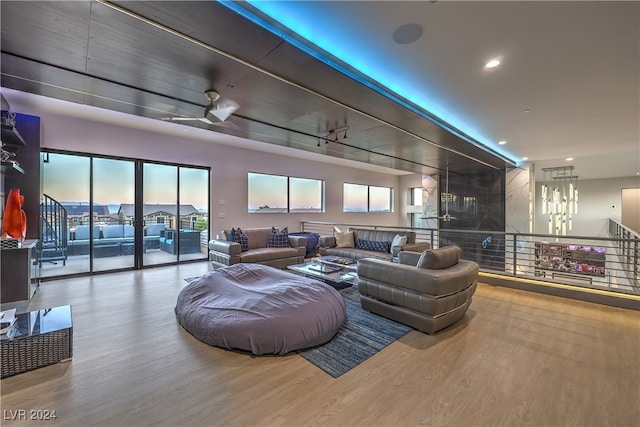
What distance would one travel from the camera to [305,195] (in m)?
8.75

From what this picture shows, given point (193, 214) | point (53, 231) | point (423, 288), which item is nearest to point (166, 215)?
point (193, 214)

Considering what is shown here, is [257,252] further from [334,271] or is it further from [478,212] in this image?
[478,212]

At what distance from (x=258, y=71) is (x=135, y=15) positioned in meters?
1.01

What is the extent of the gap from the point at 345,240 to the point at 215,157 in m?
3.69

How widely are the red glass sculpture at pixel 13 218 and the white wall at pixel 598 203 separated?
13530 mm

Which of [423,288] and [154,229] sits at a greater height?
[154,229]

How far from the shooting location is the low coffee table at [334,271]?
3.95 meters

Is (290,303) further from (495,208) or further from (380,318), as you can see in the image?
(495,208)

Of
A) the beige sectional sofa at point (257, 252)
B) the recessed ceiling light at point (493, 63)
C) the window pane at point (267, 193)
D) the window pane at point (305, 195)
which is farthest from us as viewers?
the window pane at point (305, 195)

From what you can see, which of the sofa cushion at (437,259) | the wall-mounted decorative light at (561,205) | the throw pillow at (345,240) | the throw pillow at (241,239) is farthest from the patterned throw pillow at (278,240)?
the wall-mounted decorative light at (561,205)

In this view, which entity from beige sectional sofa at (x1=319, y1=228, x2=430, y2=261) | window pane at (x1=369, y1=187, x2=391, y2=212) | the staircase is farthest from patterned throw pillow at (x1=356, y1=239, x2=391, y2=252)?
the staircase

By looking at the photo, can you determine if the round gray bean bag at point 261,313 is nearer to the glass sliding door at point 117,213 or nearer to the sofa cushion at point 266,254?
the sofa cushion at point 266,254

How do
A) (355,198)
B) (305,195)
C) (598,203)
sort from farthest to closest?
(355,198) < (598,203) < (305,195)

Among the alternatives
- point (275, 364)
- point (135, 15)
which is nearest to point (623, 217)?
point (275, 364)
